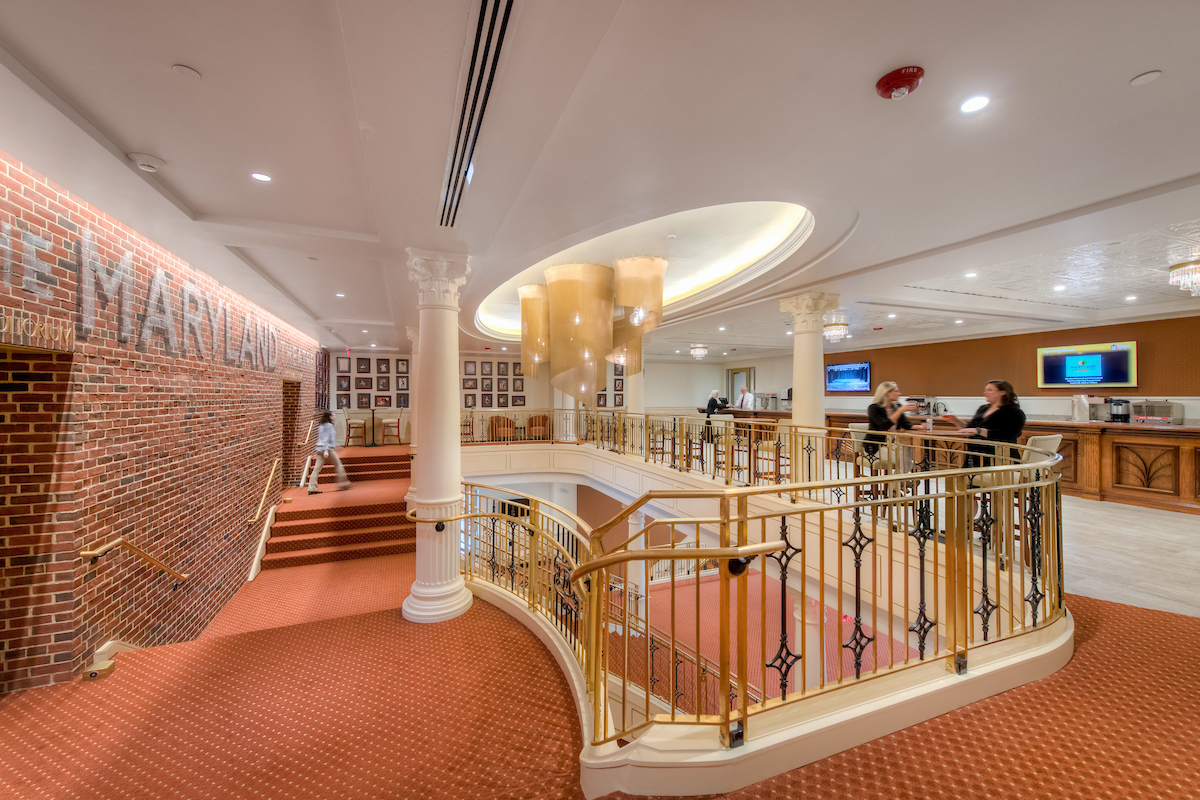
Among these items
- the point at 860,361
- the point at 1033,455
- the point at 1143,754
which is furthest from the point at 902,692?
the point at 860,361

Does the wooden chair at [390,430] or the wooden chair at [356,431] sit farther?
the wooden chair at [390,430]

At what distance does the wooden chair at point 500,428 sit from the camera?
11.4 m

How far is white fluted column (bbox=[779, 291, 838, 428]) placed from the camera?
6137 mm

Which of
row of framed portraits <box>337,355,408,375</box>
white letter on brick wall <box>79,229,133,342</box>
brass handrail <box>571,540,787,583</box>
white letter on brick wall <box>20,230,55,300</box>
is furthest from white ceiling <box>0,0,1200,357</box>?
row of framed portraits <box>337,355,408,375</box>

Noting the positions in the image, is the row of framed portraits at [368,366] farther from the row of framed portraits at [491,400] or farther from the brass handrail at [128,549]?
the brass handrail at [128,549]

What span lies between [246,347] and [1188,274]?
11.3m

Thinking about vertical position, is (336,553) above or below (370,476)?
below

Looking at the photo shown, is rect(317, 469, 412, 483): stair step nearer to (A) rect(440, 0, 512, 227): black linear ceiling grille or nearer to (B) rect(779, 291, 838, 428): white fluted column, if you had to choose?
(B) rect(779, 291, 838, 428): white fluted column

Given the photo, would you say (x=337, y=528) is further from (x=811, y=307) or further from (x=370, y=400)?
(x=811, y=307)

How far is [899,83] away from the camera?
79.4 inches

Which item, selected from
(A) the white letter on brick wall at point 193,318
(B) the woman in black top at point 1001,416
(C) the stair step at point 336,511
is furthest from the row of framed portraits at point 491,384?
(B) the woman in black top at point 1001,416

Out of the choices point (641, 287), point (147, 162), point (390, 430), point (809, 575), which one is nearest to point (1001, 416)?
point (809, 575)

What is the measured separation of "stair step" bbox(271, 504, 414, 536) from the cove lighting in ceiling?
7.55m

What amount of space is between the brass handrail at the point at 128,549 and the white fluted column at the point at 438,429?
80.7 inches
